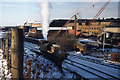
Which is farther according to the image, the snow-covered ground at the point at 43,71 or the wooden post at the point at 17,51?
the snow-covered ground at the point at 43,71

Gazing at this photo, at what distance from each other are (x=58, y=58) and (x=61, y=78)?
6.47ft

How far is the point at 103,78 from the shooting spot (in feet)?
20.0

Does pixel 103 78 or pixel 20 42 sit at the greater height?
pixel 20 42

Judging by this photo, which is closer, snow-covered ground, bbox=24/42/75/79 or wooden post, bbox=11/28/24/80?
wooden post, bbox=11/28/24/80

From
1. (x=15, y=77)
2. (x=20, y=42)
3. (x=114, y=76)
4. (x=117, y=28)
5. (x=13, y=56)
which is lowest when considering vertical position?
(x=114, y=76)

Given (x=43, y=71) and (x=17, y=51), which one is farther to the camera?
(x=43, y=71)

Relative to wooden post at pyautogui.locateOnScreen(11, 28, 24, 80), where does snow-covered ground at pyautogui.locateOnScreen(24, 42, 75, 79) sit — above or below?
below

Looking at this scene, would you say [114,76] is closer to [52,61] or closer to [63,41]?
[52,61]

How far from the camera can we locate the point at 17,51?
6.07 feet

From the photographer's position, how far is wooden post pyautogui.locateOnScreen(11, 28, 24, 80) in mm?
1802

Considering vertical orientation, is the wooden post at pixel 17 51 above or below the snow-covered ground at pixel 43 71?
above

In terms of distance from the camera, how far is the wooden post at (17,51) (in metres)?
1.80

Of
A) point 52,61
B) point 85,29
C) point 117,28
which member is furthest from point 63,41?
point 85,29

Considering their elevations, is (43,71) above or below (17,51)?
below
